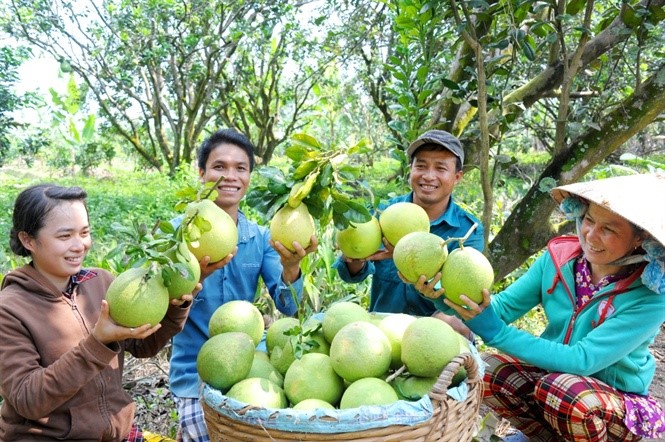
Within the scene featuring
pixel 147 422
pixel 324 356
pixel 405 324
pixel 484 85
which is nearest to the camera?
pixel 324 356

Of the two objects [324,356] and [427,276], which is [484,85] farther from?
[324,356]

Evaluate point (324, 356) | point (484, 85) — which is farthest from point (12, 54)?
point (324, 356)

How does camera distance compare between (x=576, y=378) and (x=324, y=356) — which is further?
(x=576, y=378)

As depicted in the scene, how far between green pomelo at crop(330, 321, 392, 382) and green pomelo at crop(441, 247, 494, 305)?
318mm

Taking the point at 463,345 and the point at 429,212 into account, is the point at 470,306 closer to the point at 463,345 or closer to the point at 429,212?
the point at 463,345

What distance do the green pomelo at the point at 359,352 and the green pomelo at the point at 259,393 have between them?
7.3 inches

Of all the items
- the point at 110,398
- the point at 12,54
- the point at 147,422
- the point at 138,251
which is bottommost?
the point at 147,422

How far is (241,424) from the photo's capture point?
1434 millimetres

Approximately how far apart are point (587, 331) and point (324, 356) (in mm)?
1057

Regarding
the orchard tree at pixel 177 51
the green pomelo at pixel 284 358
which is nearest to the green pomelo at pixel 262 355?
the green pomelo at pixel 284 358

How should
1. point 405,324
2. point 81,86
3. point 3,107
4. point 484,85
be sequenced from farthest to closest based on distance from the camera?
point 81,86
point 3,107
point 484,85
point 405,324

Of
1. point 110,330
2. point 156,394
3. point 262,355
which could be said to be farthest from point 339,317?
point 156,394

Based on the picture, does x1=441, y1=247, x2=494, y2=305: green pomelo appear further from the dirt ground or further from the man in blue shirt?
the dirt ground

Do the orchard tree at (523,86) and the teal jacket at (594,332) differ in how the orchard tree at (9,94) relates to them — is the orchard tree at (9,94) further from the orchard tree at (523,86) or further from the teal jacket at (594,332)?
the teal jacket at (594,332)
